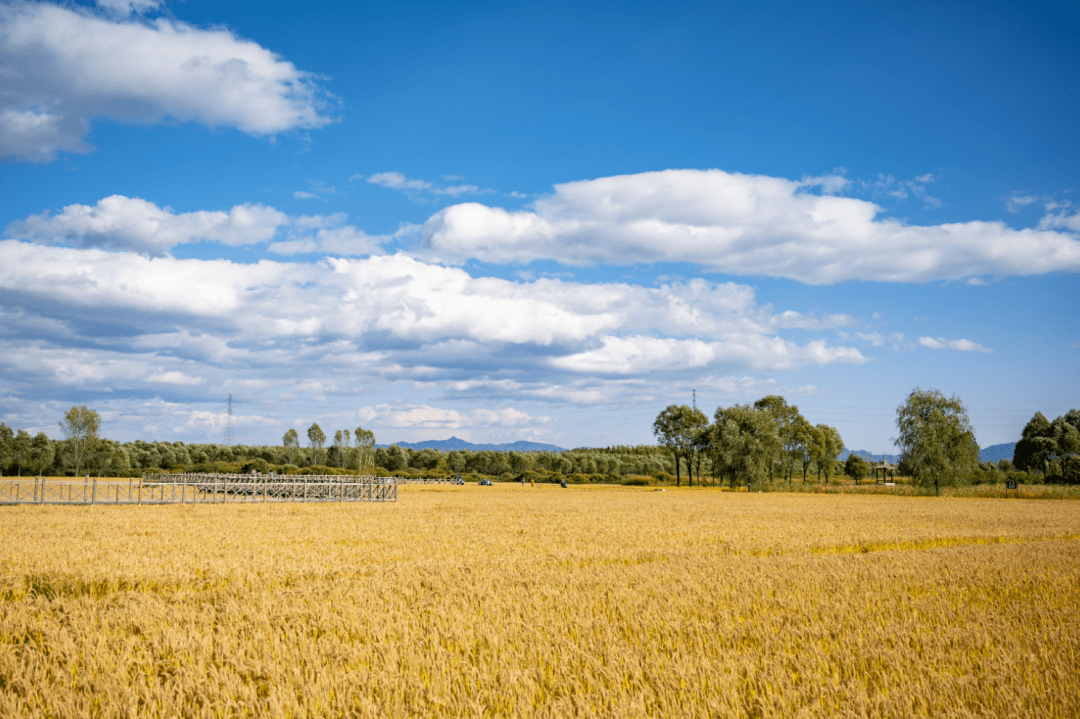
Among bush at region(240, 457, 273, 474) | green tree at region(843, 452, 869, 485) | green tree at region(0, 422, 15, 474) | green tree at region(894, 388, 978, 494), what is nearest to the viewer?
green tree at region(894, 388, 978, 494)

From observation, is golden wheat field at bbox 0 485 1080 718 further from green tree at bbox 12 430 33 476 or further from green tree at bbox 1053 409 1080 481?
green tree at bbox 1053 409 1080 481

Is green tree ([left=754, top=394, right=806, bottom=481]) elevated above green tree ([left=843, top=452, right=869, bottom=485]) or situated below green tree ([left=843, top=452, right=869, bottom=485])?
above

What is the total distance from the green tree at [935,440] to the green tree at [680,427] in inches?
1430

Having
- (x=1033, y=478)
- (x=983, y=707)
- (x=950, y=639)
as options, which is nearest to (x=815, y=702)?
(x=983, y=707)

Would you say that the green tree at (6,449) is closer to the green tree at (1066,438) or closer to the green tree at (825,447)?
the green tree at (825,447)

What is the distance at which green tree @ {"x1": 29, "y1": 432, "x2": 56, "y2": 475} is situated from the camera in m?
104

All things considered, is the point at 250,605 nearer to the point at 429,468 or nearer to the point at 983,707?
Answer: the point at 983,707

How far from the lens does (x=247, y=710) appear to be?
6.55 meters

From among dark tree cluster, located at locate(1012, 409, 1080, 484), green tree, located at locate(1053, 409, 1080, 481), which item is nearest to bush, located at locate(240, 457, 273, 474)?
dark tree cluster, located at locate(1012, 409, 1080, 484)

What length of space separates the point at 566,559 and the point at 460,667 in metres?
10.7

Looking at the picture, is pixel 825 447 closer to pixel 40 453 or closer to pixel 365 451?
pixel 365 451

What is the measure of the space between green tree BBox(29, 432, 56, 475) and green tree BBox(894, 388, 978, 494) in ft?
434

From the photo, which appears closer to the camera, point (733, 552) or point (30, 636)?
point (30, 636)

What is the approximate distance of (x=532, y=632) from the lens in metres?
9.05
